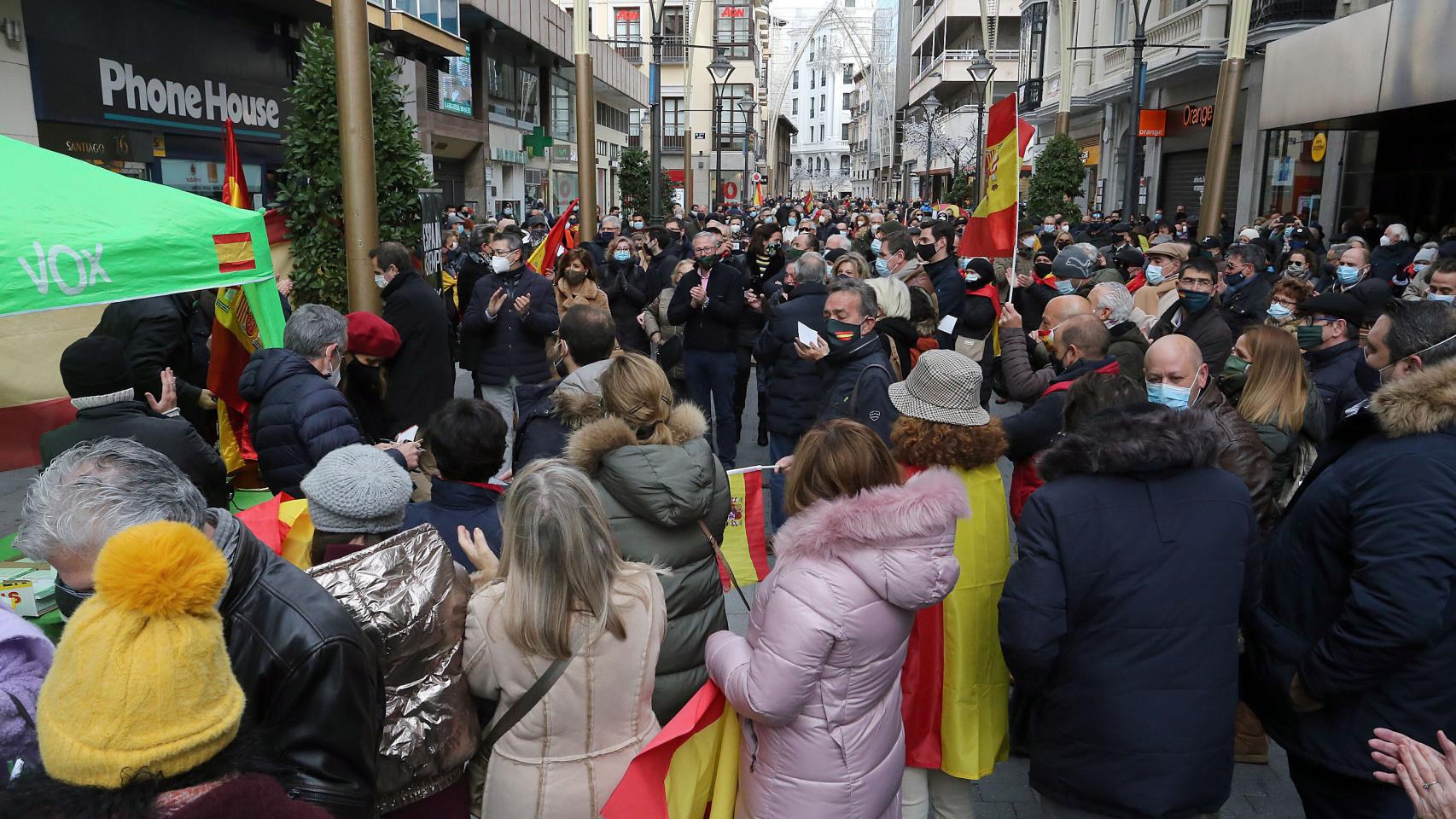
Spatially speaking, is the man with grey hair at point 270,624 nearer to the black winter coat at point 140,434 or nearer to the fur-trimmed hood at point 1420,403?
the black winter coat at point 140,434

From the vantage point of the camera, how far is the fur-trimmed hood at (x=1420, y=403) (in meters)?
2.59

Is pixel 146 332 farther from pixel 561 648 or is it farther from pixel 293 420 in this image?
pixel 561 648

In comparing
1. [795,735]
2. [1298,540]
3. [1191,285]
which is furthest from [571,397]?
[1191,285]

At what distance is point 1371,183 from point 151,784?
22.5 m

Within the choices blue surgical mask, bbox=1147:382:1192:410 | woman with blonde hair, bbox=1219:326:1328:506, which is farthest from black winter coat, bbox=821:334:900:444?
woman with blonde hair, bbox=1219:326:1328:506

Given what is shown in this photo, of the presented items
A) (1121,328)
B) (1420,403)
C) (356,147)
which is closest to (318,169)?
(356,147)

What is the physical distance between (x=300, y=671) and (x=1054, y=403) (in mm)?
3309

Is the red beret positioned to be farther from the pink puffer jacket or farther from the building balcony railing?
the building balcony railing

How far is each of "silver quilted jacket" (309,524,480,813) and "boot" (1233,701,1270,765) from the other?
3.24m

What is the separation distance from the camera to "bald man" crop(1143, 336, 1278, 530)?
3.84 metres

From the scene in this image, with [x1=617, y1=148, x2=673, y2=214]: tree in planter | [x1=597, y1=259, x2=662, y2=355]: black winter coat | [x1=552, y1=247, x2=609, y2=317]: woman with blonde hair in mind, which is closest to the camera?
[x1=552, y1=247, x2=609, y2=317]: woman with blonde hair

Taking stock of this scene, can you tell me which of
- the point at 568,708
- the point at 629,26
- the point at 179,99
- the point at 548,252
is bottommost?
the point at 568,708

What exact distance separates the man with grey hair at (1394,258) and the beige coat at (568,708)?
39.9ft

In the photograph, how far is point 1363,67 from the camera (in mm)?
14211
